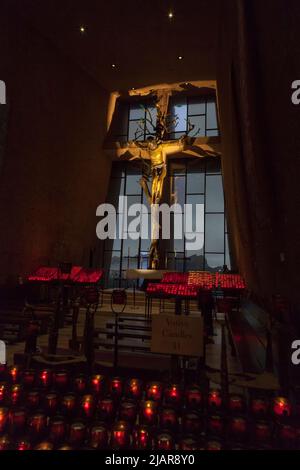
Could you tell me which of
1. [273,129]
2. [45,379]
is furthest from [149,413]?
[273,129]

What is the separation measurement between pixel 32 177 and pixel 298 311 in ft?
23.2

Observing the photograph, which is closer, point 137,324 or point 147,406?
point 147,406

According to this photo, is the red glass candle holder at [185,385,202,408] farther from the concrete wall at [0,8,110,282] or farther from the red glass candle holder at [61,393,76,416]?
the concrete wall at [0,8,110,282]

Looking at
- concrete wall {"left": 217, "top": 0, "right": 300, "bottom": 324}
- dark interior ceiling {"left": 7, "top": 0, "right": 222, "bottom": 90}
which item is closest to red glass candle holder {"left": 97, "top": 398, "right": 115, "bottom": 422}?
concrete wall {"left": 217, "top": 0, "right": 300, "bottom": 324}

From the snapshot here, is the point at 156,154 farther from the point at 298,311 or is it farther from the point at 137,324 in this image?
the point at 298,311

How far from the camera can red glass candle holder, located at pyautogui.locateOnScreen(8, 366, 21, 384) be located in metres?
2.07

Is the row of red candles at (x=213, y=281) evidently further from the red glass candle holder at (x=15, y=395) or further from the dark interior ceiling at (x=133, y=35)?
the dark interior ceiling at (x=133, y=35)

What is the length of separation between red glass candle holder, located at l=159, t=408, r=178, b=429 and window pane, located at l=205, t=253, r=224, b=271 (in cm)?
1030

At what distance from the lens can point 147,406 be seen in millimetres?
1639

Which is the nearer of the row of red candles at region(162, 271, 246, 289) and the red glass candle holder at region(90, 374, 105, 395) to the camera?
the red glass candle holder at region(90, 374, 105, 395)

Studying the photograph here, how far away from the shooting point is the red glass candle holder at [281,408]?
4.93 feet

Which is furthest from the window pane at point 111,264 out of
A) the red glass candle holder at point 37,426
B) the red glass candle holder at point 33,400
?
the red glass candle holder at point 37,426

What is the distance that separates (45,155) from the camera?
8305 mm
